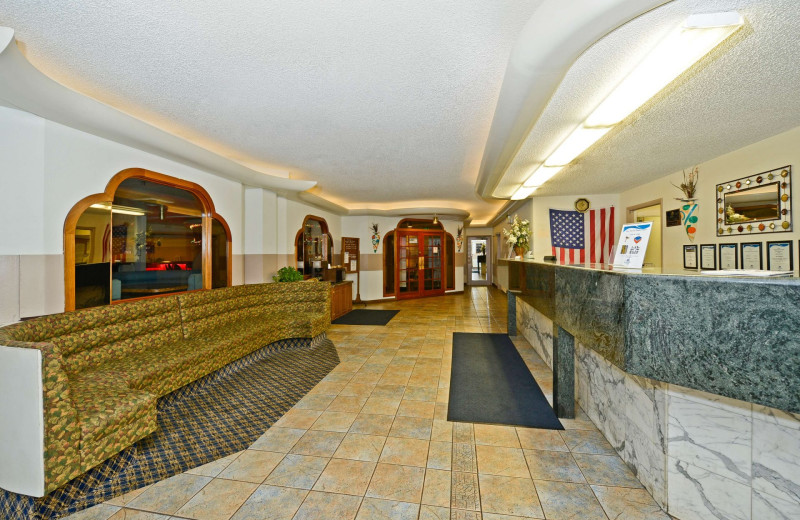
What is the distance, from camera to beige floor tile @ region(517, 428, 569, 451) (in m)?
2.49

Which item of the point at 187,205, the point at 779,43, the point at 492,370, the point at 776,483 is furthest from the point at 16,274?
the point at 779,43

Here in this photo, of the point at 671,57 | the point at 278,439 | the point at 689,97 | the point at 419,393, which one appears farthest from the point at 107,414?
the point at 689,97

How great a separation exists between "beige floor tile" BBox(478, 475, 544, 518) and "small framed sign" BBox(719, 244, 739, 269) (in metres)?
3.95

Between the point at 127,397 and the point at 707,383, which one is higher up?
the point at 707,383

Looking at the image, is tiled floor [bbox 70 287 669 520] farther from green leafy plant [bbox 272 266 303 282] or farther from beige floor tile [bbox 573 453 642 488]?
green leafy plant [bbox 272 266 303 282]

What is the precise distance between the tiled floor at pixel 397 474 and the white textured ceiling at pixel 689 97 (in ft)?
9.04

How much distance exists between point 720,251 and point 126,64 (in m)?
6.55

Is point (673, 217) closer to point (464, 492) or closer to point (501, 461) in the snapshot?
point (501, 461)

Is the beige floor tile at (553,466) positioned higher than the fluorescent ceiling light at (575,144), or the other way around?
the fluorescent ceiling light at (575,144)

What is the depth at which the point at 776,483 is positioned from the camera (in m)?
1.52

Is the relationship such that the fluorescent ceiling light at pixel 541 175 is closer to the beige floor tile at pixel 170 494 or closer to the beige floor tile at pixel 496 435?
the beige floor tile at pixel 496 435

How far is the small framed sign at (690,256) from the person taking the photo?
177 inches

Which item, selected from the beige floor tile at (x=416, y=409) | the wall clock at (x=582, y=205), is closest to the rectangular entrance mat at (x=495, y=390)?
the beige floor tile at (x=416, y=409)

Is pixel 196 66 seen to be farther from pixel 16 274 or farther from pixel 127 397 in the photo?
pixel 127 397
